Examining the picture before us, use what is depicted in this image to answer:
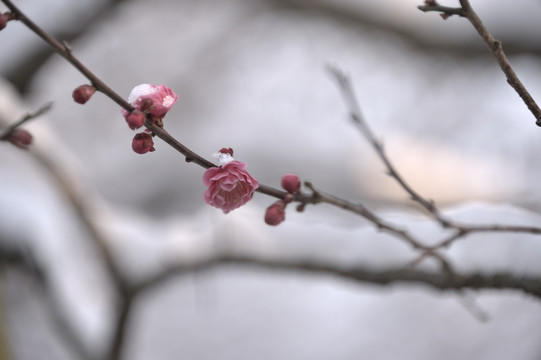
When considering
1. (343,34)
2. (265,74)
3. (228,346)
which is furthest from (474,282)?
(265,74)

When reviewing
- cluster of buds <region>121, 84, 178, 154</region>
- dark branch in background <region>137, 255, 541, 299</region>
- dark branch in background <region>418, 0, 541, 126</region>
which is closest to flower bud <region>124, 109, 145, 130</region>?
cluster of buds <region>121, 84, 178, 154</region>

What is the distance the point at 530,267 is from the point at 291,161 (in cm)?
120

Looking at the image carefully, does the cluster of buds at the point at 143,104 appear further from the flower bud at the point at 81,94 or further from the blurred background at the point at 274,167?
the blurred background at the point at 274,167

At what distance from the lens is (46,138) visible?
86cm

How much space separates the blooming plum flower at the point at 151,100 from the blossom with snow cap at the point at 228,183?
34mm

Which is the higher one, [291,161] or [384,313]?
[291,161]

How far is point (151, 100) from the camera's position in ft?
0.69

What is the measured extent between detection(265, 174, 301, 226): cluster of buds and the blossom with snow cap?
0.09 feet

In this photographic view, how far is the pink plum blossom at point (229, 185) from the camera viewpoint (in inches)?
8.6

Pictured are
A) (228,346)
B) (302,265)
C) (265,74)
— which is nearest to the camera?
(302,265)

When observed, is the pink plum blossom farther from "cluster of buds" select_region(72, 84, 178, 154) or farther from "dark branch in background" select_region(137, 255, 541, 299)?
"dark branch in background" select_region(137, 255, 541, 299)

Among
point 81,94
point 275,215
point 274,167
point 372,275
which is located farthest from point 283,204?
point 274,167

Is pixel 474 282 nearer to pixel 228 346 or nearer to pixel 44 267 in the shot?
pixel 228 346

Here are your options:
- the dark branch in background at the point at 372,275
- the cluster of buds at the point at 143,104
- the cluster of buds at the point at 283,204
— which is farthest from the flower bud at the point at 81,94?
the dark branch in background at the point at 372,275
